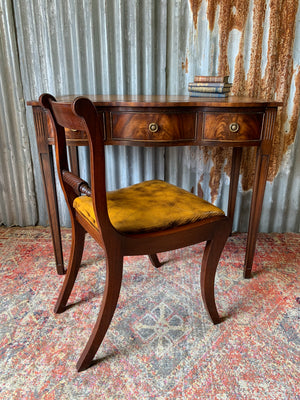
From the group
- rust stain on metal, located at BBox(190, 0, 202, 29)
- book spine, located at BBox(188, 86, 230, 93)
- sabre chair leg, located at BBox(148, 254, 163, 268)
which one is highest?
rust stain on metal, located at BBox(190, 0, 202, 29)

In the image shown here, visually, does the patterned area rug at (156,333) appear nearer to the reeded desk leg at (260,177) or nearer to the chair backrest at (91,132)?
the reeded desk leg at (260,177)

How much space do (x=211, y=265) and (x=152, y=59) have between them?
1440 millimetres

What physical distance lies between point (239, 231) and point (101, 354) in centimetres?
152

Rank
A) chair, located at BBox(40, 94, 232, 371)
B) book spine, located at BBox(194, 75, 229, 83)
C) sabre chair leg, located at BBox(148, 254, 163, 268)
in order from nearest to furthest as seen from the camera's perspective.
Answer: chair, located at BBox(40, 94, 232, 371), book spine, located at BBox(194, 75, 229, 83), sabre chair leg, located at BBox(148, 254, 163, 268)

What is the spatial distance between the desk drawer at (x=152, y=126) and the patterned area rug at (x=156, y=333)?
83cm

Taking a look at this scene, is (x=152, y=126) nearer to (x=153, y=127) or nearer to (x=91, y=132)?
(x=153, y=127)

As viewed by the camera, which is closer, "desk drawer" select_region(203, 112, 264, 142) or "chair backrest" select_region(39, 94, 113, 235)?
"chair backrest" select_region(39, 94, 113, 235)

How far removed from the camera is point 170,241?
47.3 inches

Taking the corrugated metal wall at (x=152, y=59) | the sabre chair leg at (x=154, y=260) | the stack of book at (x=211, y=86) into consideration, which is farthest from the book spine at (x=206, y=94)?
the sabre chair leg at (x=154, y=260)

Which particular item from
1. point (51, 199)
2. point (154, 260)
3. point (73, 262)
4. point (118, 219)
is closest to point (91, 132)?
point (118, 219)

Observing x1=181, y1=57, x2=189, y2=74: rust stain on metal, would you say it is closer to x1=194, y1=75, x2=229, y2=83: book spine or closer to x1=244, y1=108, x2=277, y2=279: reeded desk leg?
x1=194, y1=75, x2=229, y2=83: book spine

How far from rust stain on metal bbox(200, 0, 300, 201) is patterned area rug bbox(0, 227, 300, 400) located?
97 cm

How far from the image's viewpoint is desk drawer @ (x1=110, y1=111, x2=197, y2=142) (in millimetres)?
1425

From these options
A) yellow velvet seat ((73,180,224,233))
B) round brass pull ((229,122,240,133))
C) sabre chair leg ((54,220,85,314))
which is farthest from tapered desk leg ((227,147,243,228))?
sabre chair leg ((54,220,85,314))
